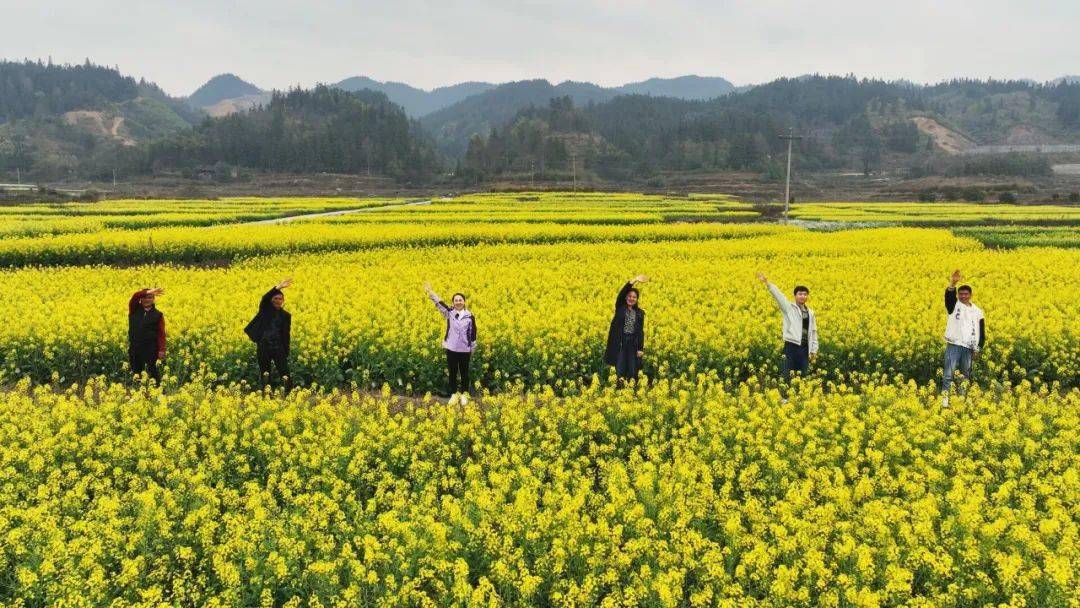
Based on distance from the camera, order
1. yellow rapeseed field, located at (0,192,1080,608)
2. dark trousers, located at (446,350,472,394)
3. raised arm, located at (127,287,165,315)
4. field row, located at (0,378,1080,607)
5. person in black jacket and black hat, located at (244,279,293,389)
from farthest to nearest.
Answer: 1. dark trousers, located at (446,350,472,394)
2. person in black jacket and black hat, located at (244,279,293,389)
3. raised arm, located at (127,287,165,315)
4. yellow rapeseed field, located at (0,192,1080,608)
5. field row, located at (0,378,1080,607)

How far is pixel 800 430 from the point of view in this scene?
7465 mm

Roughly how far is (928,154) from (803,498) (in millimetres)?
203360

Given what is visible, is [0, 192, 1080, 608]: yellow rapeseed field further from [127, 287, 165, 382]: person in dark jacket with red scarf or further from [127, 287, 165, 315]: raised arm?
[127, 287, 165, 315]: raised arm

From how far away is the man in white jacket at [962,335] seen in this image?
9695 millimetres

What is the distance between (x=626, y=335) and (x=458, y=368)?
Result: 110 inches

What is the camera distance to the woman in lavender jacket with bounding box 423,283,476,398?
984 cm

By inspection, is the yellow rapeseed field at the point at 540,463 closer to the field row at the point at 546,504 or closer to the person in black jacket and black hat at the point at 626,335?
the field row at the point at 546,504

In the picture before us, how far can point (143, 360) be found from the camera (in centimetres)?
991

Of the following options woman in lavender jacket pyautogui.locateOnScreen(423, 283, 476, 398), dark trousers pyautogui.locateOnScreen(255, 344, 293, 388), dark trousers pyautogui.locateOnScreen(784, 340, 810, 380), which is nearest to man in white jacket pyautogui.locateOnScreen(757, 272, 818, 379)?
dark trousers pyautogui.locateOnScreen(784, 340, 810, 380)

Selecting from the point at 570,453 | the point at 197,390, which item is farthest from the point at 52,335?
the point at 570,453

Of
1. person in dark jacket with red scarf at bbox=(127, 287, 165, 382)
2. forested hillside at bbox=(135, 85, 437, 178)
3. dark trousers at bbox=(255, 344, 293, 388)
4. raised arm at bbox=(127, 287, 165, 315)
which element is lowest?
dark trousers at bbox=(255, 344, 293, 388)

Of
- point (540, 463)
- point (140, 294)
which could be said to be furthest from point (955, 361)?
point (140, 294)

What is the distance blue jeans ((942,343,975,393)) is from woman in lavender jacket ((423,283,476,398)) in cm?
751

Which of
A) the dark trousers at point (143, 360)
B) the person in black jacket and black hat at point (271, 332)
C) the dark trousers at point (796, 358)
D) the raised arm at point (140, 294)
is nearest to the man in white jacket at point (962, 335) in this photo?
the dark trousers at point (796, 358)
